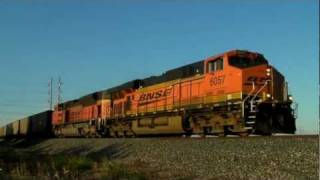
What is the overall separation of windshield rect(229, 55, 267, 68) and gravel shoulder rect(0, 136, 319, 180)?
13.5 ft

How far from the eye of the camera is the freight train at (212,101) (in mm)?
19125

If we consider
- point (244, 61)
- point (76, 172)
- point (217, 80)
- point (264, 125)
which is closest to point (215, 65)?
point (217, 80)

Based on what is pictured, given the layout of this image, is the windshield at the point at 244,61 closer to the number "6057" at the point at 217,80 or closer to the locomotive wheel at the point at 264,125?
the number "6057" at the point at 217,80

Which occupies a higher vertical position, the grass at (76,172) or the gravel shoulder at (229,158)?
the gravel shoulder at (229,158)

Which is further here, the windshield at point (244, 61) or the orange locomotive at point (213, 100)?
the windshield at point (244, 61)

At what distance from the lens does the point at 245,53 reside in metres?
20.9

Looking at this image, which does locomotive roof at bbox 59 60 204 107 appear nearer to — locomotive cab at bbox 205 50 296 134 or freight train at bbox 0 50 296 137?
freight train at bbox 0 50 296 137

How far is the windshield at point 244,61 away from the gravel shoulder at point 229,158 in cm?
412

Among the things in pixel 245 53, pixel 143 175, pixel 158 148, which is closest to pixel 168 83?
pixel 245 53

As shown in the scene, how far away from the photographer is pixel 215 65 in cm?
2136

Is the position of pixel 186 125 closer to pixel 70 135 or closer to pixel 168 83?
pixel 168 83

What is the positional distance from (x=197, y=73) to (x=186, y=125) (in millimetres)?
2370

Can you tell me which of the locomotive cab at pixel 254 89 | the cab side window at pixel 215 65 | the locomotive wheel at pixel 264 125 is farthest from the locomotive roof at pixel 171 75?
the locomotive wheel at pixel 264 125

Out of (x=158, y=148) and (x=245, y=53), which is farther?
(x=245, y=53)
